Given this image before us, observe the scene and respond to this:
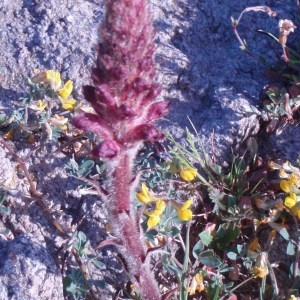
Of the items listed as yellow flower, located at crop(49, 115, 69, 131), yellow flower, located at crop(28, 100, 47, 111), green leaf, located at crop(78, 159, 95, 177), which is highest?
yellow flower, located at crop(28, 100, 47, 111)

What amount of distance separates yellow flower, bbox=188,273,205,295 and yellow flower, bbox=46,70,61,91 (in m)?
1.42

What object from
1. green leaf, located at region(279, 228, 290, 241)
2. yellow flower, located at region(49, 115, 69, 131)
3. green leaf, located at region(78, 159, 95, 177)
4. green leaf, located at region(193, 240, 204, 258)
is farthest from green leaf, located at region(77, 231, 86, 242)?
green leaf, located at region(279, 228, 290, 241)

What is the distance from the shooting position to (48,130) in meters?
3.28

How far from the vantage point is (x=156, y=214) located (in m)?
2.93

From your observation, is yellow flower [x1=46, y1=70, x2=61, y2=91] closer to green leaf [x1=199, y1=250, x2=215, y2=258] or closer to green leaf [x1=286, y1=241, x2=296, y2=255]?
green leaf [x1=199, y1=250, x2=215, y2=258]

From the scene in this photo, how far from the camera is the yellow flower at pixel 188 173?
309 centimetres

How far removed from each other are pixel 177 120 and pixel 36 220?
1.11 m

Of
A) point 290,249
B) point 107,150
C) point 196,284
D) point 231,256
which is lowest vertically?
point 196,284

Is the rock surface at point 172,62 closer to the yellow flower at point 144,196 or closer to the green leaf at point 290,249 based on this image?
the yellow flower at point 144,196

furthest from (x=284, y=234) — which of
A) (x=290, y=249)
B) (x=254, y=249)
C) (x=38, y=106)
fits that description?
(x=38, y=106)

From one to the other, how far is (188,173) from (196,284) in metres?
0.61

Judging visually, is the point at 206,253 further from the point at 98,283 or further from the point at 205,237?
the point at 98,283

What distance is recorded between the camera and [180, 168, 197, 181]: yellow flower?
10.1ft

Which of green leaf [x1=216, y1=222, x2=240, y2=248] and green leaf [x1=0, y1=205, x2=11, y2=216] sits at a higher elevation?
green leaf [x1=0, y1=205, x2=11, y2=216]
